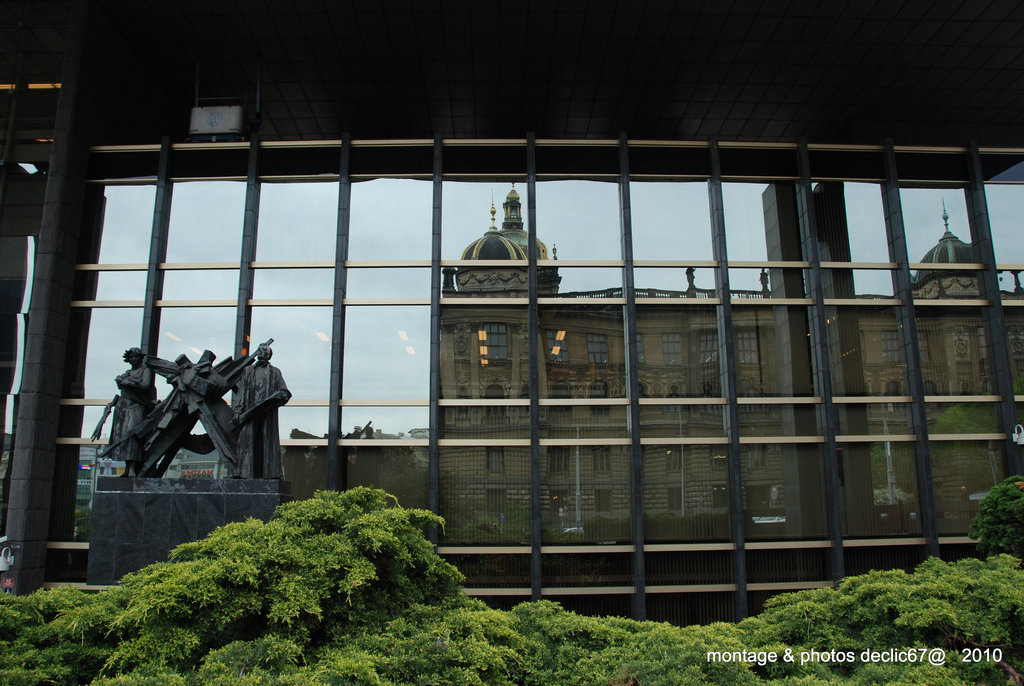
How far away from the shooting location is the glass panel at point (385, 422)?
18.1 m

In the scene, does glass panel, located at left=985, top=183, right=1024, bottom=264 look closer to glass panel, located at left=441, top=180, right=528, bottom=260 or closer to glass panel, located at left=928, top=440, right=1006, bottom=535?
glass panel, located at left=928, top=440, right=1006, bottom=535

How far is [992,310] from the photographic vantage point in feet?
A: 64.0

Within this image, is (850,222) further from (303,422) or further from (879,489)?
(303,422)

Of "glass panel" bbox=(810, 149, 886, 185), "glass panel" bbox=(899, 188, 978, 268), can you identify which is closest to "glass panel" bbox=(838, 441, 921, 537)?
"glass panel" bbox=(899, 188, 978, 268)

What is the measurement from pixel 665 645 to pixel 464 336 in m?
11.6

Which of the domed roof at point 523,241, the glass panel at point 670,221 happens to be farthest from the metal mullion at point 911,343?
the domed roof at point 523,241

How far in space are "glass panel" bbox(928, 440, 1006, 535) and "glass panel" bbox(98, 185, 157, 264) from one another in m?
21.9

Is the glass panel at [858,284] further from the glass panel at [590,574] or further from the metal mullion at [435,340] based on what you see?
the metal mullion at [435,340]

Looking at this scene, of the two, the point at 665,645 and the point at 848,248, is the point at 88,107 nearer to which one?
the point at 665,645

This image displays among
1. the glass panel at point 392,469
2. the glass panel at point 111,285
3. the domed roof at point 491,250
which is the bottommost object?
the glass panel at point 392,469

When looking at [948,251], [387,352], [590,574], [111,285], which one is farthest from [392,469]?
[948,251]

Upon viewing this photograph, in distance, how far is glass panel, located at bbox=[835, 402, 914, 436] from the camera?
18.7 meters

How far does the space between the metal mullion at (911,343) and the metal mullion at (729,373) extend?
4.80 metres

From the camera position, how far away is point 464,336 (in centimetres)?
1861
